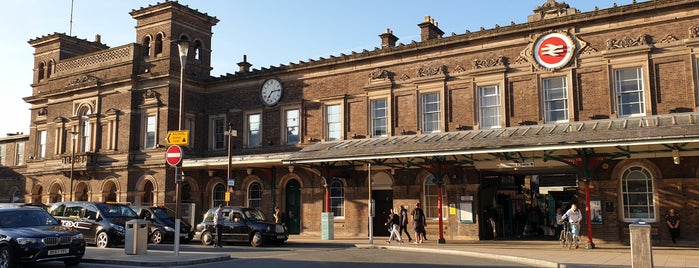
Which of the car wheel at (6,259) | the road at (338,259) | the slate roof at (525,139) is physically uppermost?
the slate roof at (525,139)

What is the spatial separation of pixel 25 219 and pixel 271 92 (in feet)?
56.8

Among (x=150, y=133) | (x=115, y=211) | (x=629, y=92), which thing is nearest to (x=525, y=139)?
(x=629, y=92)

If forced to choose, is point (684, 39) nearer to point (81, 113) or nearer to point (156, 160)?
point (156, 160)

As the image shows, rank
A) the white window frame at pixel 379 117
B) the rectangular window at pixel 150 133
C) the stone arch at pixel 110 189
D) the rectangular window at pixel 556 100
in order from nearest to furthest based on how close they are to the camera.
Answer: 1. the rectangular window at pixel 556 100
2. the white window frame at pixel 379 117
3. the rectangular window at pixel 150 133
4. the stone arch at pixel 110 189

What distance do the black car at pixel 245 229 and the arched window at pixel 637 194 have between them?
40.8ft

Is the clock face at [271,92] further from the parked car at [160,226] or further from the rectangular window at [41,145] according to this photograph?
the rectangular window at [41,145]

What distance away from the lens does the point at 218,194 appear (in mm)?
32250

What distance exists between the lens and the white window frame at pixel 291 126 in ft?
99.7

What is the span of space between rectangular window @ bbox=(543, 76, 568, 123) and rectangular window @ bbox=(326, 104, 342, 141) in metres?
9.59

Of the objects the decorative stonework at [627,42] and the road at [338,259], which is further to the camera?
the decorative stonework at [627,42]

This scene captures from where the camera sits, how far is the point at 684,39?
2167 centimetres

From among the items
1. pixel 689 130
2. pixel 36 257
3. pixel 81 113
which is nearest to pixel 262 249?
pixel 36 257

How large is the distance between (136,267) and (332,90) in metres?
16.1

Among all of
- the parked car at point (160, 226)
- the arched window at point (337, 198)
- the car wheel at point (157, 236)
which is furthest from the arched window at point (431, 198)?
the car wheel at point (157, 236)
